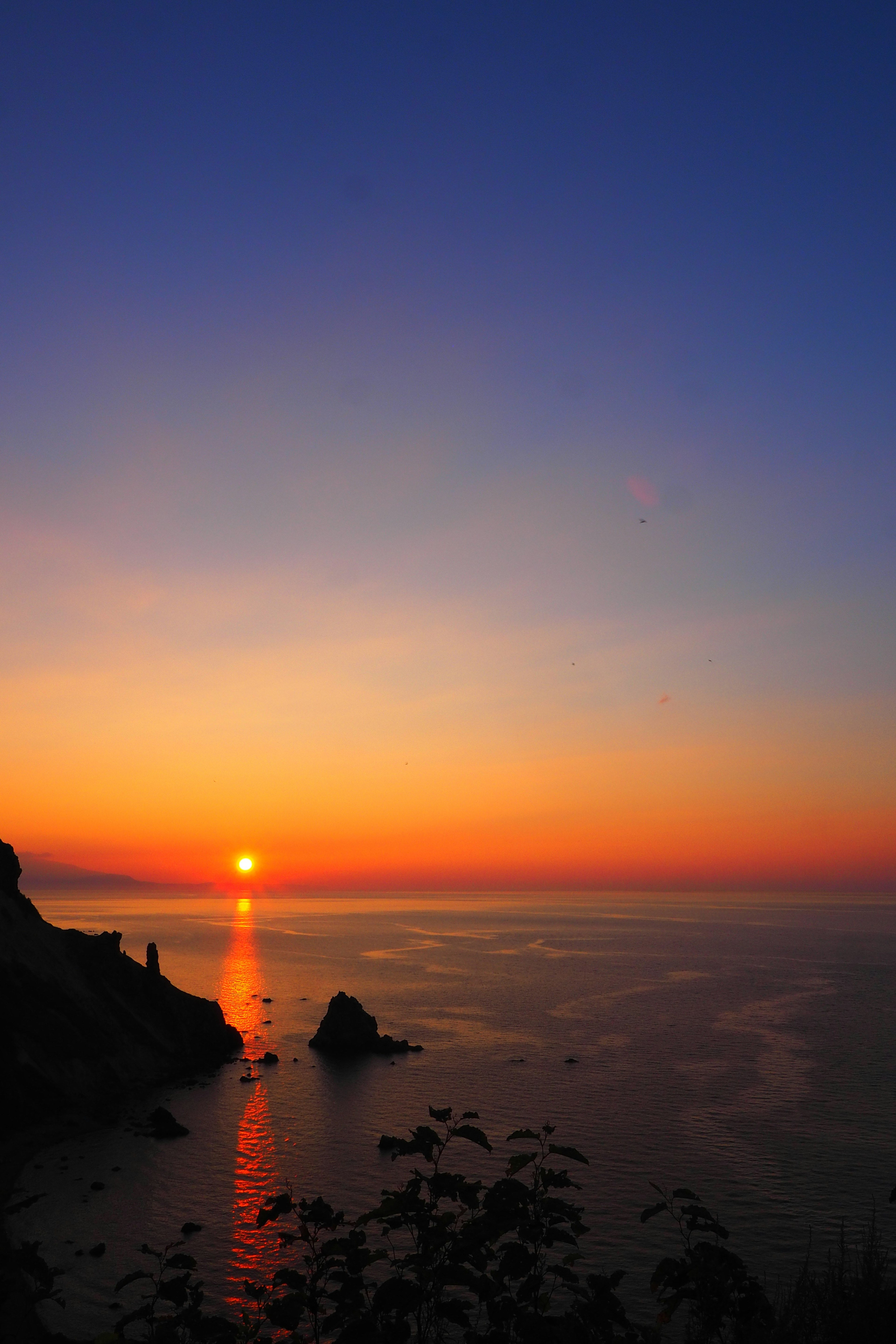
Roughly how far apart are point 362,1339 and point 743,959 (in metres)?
171

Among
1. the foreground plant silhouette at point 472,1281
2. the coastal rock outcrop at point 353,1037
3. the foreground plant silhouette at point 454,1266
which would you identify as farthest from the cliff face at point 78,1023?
the foreground plant silhouette at point 454,1266

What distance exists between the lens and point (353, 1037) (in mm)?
75188

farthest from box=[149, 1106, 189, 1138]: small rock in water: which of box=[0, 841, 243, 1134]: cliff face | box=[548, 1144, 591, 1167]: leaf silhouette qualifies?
box=[548, 1144, 591, 1167]: leaf silhouette

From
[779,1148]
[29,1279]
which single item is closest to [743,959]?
[779,1148]

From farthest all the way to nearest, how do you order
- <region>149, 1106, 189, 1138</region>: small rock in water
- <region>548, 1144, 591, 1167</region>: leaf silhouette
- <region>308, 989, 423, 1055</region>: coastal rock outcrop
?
<region>308, 989, 423, 1055</region>: coastal rock outcrop
<region>149, 1106, 189, 1138</region>: small rock in water
<region>548, 1144, 591, 1167</region>: leaf silhouette

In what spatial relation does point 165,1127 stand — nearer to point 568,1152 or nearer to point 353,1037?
point 353,1037

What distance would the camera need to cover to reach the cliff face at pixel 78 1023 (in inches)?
1977

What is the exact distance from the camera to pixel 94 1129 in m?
48.8

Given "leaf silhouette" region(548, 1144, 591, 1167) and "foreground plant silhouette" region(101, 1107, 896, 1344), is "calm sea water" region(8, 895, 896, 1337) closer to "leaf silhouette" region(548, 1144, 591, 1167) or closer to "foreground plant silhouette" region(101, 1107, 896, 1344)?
"foreground plant silhouette" region(101, 1107, 896, 1344)

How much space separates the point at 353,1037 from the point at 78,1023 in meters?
27.2

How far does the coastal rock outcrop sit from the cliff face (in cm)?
989

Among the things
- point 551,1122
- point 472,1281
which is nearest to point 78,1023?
point 551,1122

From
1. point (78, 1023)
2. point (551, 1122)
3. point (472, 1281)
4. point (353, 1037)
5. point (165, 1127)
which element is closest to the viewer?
point (472, 1281)

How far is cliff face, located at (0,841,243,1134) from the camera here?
50.2 m
